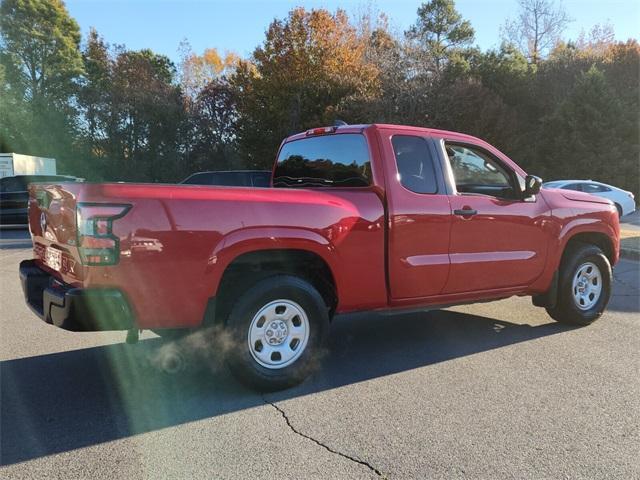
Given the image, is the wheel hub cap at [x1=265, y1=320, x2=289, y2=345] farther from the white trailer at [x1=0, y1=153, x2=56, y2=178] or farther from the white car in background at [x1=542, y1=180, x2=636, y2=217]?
the white trailer at [x1=0, y1=153, x2=56, y2=178]

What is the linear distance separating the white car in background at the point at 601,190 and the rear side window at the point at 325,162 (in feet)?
48.1

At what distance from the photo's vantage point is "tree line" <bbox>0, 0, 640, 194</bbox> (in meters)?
27.0

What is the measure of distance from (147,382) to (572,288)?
4.38 meters

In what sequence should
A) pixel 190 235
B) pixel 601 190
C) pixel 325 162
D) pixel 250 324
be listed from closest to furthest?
pixel 190 235 < pixel 250 324 < pixel 325 162 < pixel 601 190

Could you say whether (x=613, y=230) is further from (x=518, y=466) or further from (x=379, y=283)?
(x=518, y=466)

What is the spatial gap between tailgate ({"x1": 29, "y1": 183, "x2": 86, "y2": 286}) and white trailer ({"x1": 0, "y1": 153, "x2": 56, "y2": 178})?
2178 centimetres

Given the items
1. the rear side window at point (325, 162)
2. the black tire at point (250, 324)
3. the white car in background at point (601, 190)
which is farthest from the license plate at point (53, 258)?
the white car in background at point (601, 190)

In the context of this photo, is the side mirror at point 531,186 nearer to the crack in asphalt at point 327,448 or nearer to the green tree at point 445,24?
the crack in asphalt at point 327,448

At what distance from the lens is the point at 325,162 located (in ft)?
16.4

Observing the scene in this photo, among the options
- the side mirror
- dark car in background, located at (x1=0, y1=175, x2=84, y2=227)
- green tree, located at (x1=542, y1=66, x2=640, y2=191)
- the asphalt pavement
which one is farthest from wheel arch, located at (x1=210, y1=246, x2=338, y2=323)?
green tree, located at (x1=542, y1=66, x2=640, y2=191)

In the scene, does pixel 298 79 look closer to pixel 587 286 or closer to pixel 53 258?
pixel 587 286

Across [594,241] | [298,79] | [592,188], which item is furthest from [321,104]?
[594,241]

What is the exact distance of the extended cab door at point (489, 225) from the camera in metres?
4.86

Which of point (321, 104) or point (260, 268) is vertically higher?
point (321, 104)
